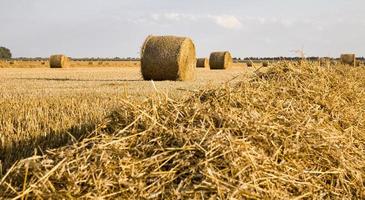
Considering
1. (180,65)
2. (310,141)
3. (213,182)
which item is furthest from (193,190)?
→ (180,65)

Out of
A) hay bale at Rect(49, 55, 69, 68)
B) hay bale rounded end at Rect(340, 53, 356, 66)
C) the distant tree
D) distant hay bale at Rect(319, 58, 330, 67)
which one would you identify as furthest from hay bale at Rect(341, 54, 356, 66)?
the distant tree

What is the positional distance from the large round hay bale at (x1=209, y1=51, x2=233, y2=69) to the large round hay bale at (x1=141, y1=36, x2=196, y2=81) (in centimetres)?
1281

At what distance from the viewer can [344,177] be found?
3438mm

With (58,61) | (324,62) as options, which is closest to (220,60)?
(58,61)

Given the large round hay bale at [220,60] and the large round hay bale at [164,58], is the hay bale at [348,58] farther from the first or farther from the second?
the large round hay bale at [164,58]

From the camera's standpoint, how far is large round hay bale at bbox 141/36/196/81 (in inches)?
599

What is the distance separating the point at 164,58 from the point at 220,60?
13.5m

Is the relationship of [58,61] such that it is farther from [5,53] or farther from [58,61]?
[5,53]

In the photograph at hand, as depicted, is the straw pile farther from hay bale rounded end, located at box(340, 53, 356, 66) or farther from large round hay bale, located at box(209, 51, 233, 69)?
hay bale rounded end, located at box(340, 53, 356, 66)

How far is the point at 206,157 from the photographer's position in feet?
9.28

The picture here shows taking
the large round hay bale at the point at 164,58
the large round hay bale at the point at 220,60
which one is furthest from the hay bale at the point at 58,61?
the large round hay bale at the point at 164,58

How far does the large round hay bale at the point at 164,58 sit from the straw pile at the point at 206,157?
1092cm

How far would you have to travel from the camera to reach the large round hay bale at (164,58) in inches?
599

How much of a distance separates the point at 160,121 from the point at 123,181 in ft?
2.73
